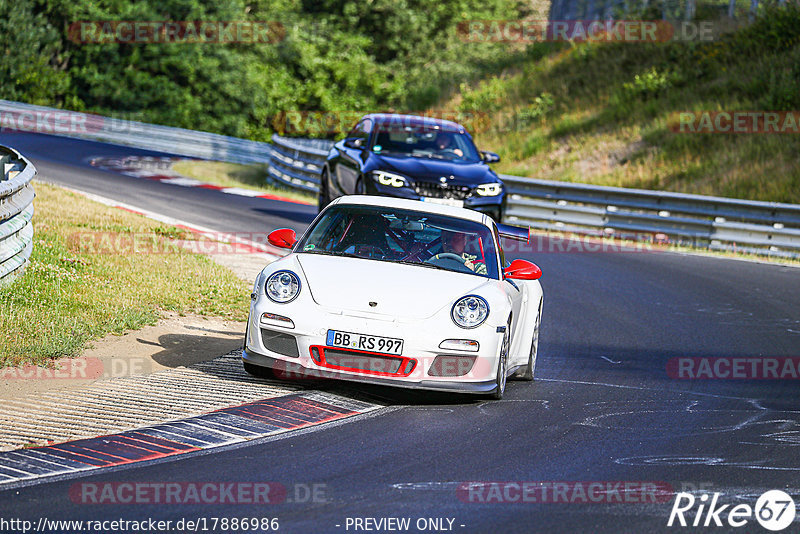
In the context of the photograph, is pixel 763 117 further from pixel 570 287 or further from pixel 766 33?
pixel 570 287

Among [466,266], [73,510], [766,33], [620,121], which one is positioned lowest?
[73,510]

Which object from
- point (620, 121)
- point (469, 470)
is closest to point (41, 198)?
point (469, 470)

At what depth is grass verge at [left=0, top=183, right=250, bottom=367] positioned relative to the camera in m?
8.98

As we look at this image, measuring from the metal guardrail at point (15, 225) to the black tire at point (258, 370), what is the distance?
3.12 metres

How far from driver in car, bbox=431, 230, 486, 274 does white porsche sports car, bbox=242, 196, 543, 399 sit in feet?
0.04

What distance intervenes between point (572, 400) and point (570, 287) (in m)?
6.40

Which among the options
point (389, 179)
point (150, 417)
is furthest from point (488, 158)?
point (150, 417)

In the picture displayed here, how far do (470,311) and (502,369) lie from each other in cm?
55

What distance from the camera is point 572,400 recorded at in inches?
333

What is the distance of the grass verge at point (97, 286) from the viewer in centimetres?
898

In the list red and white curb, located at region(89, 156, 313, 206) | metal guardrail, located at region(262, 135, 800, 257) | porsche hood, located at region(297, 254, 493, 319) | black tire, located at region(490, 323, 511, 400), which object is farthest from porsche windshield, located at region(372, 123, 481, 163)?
black tire, located at region(490, 323, 511, 400)

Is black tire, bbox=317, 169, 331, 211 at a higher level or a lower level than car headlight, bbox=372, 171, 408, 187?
lower

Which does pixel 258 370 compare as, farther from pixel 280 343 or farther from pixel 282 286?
pixel 282 286

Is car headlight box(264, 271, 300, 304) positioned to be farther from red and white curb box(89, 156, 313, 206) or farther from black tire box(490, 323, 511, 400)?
red and white curb box(89, 156, 313, 206)
